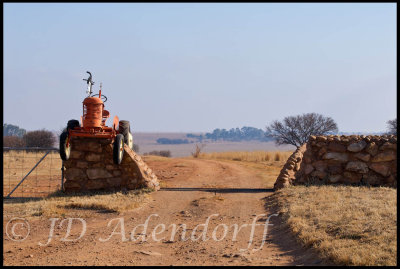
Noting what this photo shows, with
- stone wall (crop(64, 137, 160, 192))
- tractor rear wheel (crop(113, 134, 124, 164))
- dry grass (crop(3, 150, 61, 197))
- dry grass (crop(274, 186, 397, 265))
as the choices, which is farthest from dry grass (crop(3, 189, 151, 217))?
dry grass (crop(274, 186, 397, 265))

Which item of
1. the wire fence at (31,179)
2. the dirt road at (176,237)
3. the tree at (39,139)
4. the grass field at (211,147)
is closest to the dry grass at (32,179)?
the wire fence at (31,179)

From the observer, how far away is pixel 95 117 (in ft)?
42.7

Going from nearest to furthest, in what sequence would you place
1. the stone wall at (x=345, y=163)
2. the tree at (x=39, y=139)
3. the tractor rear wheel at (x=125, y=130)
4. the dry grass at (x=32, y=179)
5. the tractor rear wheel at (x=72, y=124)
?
the tractor rear wheel at (x=72, y=124) → the stone wall at (x=345, y=163) → the tractor rear wheel at (x=125, y=130) → the dry grass at (x=32, y=179) → the tree at (x=39, y=139)

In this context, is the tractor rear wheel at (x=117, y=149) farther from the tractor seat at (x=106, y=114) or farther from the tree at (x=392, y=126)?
the tree at (x=392, y=126)

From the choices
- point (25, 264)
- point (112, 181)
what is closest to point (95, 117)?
point (112, 181)

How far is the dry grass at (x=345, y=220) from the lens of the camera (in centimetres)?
685

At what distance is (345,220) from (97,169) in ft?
25.5

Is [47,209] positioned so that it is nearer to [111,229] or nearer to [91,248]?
[111,229]

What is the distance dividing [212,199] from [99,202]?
3.11 m

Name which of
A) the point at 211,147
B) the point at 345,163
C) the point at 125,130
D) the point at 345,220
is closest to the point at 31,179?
the point at 125,130

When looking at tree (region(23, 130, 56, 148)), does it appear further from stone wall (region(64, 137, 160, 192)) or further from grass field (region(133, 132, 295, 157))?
grass field (region(133, 132, 295, 157))

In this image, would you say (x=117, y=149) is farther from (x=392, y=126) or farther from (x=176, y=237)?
(x=392, y=126)

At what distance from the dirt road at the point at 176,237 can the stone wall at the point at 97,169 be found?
1.09 meters

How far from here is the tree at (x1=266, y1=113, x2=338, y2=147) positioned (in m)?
36.4
